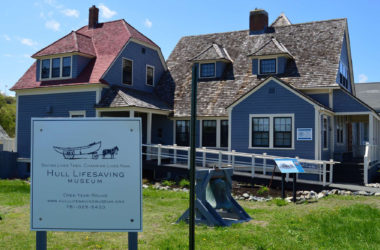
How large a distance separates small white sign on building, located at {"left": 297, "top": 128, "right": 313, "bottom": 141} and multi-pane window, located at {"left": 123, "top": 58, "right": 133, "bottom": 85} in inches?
385

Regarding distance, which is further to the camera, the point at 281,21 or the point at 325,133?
the point at 281,21

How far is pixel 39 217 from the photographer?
Answer: 499cm

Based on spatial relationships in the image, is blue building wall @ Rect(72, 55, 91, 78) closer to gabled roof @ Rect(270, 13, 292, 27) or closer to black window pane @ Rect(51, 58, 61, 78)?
black window pane @ Rect(51, 58, 61, 78)

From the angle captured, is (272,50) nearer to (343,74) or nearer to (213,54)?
(213,54)

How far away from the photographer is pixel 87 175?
495cm

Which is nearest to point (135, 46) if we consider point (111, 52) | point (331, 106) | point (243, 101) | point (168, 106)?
point (111, 52)

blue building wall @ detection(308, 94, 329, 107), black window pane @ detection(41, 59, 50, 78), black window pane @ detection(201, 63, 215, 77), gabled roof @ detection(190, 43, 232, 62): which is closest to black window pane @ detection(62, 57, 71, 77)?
black window pane @ detection(41, 59, 50, 78)

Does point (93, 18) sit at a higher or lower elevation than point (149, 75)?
higher

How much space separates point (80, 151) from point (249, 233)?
4.21 m

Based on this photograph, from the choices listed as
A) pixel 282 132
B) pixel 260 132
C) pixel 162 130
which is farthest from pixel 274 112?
pixel 162 130

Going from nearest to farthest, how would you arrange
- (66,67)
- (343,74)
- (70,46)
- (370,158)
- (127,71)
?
(370,158) < (70,46) < (66,67) < (127,71) < (343,74)

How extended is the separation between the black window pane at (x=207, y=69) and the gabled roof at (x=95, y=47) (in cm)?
331

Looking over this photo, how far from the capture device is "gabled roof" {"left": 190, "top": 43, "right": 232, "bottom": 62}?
23416 millimetres

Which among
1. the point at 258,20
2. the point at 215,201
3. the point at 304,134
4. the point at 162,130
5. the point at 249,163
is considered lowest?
the point at 215,201
